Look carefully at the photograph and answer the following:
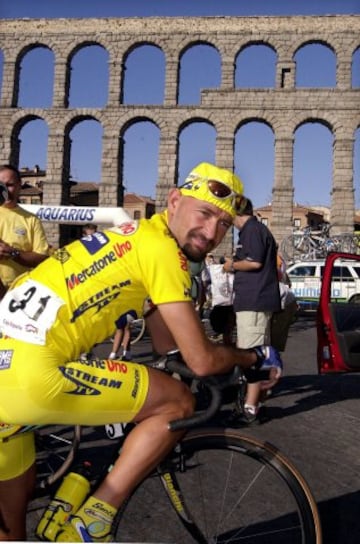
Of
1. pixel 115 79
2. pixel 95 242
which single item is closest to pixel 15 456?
pixel 95 242

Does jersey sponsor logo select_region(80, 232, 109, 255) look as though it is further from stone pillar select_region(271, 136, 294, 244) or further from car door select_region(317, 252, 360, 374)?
stone pillar select_region(271, 136, 294, 244)

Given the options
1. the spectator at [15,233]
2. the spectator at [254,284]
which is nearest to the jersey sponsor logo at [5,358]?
the spectator at [15,233]

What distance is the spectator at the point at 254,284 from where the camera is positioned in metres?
5.01

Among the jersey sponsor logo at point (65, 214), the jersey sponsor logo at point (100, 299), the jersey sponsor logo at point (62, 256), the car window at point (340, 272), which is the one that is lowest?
the jersey sponsor logo at point (100, 299)

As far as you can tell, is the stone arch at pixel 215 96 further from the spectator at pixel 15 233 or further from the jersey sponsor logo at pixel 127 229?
the jersey sponsor logo at pixel 127 229

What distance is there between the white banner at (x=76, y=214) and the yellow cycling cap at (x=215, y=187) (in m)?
9.24

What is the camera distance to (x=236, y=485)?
2398mm

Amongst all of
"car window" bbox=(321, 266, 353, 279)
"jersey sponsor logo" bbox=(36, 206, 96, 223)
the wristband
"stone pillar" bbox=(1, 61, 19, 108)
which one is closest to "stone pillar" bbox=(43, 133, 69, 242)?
"stone pillar" bbox=(1, 61, 19, 108)

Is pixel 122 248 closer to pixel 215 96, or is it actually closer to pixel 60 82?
pixel 215 96

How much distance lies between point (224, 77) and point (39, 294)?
114ft

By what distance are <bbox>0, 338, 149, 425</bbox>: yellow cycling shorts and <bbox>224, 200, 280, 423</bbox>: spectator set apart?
10.5 feet

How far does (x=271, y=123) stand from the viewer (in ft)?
108

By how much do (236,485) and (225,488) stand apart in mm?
101

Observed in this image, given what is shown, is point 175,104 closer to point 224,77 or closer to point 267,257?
point 224,77
